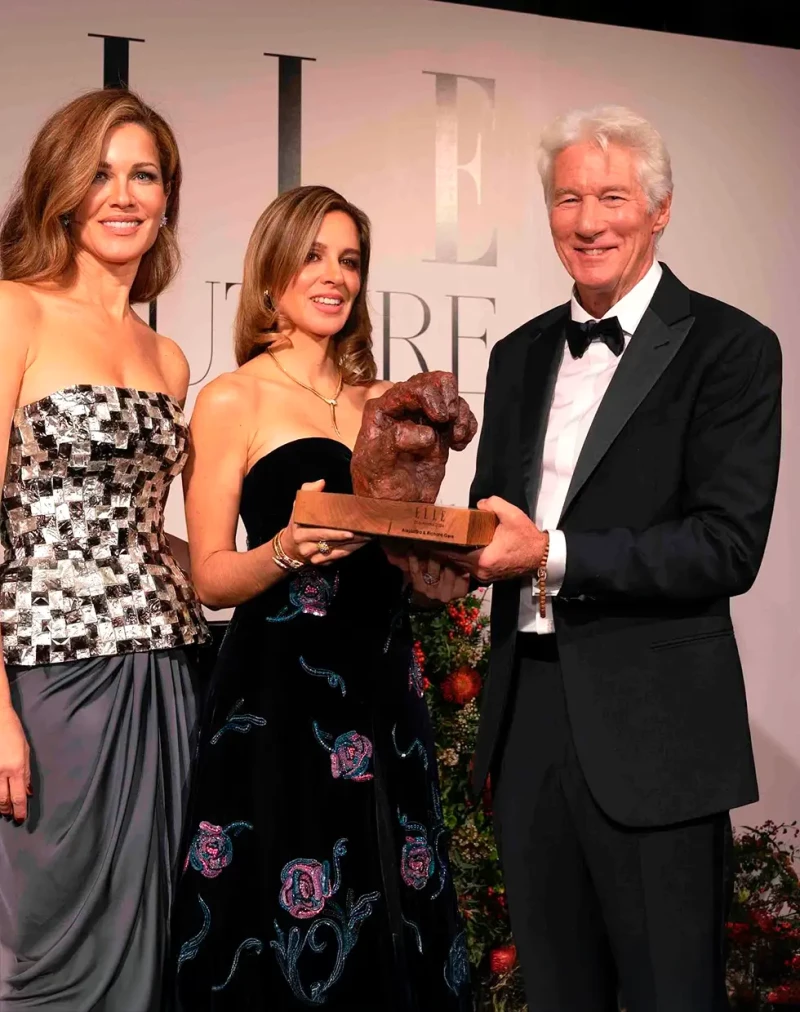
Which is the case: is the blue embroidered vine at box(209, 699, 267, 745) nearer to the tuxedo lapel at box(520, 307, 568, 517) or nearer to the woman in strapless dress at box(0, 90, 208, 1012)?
the woman in strapless dress at box(0, 90, 208, 1012)

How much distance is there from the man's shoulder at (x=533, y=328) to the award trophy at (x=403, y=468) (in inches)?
15.8

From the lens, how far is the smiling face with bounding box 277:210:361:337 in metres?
2.79

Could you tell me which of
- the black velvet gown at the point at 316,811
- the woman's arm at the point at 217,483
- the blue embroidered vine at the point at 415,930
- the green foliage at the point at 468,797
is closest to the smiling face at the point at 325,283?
the woman's arm at the point at 217,483

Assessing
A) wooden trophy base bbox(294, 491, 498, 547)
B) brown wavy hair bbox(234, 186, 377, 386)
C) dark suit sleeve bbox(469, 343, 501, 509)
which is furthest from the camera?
brown wavy hair bbox(234, 186, 377, 386)

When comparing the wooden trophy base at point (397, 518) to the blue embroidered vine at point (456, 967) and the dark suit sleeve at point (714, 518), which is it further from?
the blue embroidered vine at point (456, 967)

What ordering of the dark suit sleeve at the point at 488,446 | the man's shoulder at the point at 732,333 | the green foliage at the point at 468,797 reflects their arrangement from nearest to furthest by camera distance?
the man's shoulder at the point at 732,333 < the dark suit sleeve at the point at 488,446 < the green foliage at the point at 468,797

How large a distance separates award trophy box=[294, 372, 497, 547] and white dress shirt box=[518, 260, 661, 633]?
0.64 ft

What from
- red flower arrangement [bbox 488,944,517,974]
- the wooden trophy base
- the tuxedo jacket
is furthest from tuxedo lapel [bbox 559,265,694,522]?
red flower arrangement [bbox 488,944,517,974]

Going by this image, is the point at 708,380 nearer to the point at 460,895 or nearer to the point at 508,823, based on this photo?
the point at 508,823

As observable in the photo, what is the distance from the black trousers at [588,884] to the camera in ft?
7.42

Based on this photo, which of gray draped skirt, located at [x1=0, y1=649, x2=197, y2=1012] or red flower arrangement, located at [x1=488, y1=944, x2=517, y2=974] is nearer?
gray draped skirt, located at [x1=0, y1=649, x2=197, y2=1012]

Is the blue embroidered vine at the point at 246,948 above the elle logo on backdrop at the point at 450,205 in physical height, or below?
below

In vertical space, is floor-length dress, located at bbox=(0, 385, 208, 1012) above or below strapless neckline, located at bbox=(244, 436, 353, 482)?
below

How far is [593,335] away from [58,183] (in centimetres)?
113
